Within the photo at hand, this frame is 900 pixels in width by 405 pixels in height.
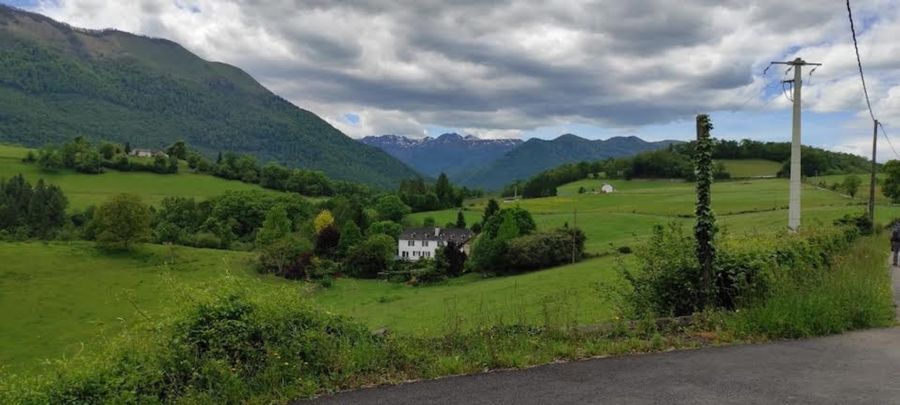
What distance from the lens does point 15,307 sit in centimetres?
4706

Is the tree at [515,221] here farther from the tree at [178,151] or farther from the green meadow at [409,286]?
the tree at [178,151]

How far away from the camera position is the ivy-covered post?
33.2ft


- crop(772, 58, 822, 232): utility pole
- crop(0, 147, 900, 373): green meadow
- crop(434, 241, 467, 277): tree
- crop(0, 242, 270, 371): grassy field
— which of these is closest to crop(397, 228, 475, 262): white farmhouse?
crop(0, 147, 900, 373): green meadow

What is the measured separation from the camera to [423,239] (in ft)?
311

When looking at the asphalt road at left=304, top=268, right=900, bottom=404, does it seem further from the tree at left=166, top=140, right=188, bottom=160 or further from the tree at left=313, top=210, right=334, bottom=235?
the tree at left=166, top=140, right=188, bottom=160

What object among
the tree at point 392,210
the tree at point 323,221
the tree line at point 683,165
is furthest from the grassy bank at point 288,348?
the tree at point 392,210

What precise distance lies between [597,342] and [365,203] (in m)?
125

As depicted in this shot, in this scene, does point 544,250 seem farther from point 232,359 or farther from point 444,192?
point 444,192

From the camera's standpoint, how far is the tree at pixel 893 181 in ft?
215

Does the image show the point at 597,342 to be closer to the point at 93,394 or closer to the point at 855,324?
the point at 855,324

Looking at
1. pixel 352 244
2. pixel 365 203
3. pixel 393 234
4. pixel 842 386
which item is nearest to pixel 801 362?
pixel 842 386

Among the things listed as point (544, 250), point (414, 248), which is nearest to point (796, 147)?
point (544, 250)

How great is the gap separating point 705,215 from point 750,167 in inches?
4764

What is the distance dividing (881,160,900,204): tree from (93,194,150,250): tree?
85.1 meters
